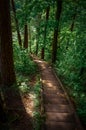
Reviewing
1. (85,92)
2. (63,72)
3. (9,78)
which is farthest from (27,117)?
(63,72)

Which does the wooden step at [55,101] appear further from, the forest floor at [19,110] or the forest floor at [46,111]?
the forest floor at [19,110]

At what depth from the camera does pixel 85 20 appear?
14203 mm

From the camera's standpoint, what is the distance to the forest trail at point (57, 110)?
9.24m

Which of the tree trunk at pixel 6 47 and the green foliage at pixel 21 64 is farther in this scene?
the green foliage at pixel 21 64

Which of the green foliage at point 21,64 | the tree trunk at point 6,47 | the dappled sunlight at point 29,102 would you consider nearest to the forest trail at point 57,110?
the dappled sunlight at point 29,102

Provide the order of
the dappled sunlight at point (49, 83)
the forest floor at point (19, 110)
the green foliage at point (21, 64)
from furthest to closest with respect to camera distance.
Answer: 1. the green foliage at point (21, 64)
2. the dappled sunlight at point (49, 83)
3. the forest floor at point (19, 110)

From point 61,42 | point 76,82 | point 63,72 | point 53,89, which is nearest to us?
point 53,89

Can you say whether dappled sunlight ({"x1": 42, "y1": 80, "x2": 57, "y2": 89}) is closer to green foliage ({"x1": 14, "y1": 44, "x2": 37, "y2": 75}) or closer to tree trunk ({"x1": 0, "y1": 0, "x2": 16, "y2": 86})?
green foliage ({"x1": 14, "y1": 44, "x2": 37, "y2": 75})

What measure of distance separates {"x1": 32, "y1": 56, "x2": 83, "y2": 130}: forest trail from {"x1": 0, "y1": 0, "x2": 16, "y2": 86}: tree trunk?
2.15 meters

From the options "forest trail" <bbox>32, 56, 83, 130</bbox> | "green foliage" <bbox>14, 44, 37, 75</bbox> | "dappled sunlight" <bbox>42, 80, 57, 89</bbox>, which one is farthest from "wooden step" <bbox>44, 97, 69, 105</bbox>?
"green foliage" <bbox>14, 44, 37, 75</bbox>

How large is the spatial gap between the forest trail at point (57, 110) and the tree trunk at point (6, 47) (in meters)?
2.15

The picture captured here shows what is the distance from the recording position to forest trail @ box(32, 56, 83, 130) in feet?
30.3

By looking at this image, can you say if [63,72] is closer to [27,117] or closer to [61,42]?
[27,117]

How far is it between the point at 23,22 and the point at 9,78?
1228cm
